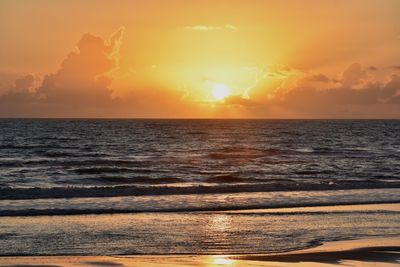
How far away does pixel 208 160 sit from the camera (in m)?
55.3

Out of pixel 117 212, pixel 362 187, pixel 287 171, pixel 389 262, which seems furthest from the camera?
pixel 287 171

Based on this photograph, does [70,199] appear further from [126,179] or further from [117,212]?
[126,179]

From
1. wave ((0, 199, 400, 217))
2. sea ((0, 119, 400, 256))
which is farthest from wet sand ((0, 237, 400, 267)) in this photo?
wave ((0, 199, 400, 217))

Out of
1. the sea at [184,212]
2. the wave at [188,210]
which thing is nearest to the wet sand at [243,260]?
the sea at [184,212]

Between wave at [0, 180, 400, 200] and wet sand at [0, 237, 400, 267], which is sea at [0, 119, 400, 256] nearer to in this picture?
wave at [0, 180, 400, 200]

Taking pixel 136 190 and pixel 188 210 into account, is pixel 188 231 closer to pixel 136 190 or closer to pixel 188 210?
pixel 188 210

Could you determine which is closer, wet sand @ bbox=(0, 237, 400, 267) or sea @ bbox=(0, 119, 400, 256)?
wet sand @ bbox=(0, 237, 400, 267)

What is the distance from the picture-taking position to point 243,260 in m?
13.1

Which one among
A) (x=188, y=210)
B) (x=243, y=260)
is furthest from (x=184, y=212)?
(x=243, y=260)

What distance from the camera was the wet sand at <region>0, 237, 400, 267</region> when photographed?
12711 millimetres

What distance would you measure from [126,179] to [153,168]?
23.9ft

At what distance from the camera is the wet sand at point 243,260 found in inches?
500

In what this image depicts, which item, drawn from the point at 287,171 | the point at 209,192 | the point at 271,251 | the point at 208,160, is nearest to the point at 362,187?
the point at 209,192

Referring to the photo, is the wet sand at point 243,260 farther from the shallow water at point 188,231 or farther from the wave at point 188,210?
the wave at point 188,210
